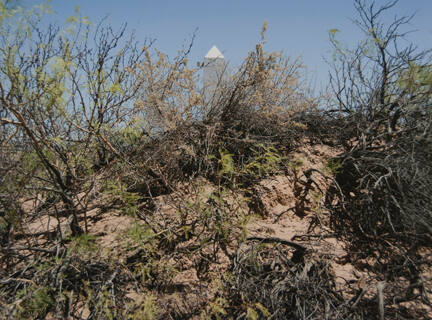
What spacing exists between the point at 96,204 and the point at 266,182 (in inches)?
76.9

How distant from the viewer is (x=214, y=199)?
308 cm

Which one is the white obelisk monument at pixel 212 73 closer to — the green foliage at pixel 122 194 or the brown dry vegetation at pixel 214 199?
the brown dry vegetation at pixel 214 199

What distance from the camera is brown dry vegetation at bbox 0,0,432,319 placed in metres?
2.48

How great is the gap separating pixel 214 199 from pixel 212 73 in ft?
5.64

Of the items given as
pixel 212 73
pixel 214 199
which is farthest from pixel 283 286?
pixel 212 73

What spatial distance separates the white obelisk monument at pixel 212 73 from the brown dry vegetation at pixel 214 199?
85 millimetres

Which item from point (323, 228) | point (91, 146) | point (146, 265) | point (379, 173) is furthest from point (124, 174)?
point (379, 173)

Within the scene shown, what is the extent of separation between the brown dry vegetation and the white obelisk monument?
0.28 feet

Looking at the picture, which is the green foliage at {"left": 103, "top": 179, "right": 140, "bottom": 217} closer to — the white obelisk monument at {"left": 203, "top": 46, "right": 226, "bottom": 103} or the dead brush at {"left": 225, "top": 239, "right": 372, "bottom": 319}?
the dead brush at {"left": 225, "top": 239, "right": 372, "bottom": 319}

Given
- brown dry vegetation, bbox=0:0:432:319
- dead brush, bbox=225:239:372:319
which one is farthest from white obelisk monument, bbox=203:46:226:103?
dead brush, bbox=225:239:372:319

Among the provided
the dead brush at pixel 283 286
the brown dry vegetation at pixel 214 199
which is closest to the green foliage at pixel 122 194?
the brown dry vegetation at pixel 214 199

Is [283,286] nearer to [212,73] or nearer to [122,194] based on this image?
[122,194]

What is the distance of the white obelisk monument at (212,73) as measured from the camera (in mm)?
3789

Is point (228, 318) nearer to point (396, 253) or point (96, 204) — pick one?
point (396, 253)
